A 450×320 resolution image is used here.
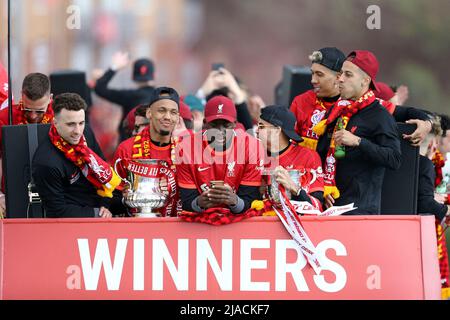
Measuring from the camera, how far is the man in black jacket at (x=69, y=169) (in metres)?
9.34

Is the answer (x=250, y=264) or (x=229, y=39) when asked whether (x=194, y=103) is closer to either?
(x=250, y=264)

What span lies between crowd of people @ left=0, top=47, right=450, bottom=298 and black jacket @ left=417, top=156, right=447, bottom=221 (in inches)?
21.8

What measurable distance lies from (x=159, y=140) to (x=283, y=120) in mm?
1027

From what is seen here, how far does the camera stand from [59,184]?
9.38 metres

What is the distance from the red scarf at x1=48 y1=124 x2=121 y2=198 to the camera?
941 centimetres

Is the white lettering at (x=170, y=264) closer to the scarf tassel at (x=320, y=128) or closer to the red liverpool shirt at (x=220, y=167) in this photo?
the red liverpool shirt at (x=220, y=167)

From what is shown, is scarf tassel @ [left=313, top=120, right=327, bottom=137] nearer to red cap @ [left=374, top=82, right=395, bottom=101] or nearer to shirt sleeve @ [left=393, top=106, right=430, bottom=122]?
shirt sleeve @ [left=393, top=106, right=430, bottom=122]

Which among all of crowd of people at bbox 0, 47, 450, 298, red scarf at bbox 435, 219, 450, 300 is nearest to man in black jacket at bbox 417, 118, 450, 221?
red scarf at bbox 435, 219, 450, 300

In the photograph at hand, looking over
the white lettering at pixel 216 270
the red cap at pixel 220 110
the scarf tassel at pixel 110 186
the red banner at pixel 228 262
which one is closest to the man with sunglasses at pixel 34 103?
the scarf tassel at pixel 110 186

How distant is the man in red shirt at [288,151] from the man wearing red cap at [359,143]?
0.20 m
